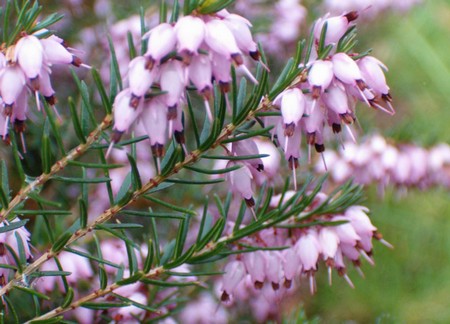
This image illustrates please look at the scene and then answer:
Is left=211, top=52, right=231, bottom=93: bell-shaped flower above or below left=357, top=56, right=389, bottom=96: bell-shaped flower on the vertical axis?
above

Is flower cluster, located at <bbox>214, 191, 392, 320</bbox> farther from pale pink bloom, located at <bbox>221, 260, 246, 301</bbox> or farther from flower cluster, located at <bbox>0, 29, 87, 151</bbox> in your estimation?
flower cluster, located at <bbox>0, 29, 87, 151</bbox>

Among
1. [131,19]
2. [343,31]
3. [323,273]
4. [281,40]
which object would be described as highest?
[343,31]

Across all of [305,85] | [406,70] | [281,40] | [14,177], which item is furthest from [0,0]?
[406,70]

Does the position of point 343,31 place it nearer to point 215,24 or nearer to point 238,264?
point 215,24

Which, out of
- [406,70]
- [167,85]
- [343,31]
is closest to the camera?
[167,85]

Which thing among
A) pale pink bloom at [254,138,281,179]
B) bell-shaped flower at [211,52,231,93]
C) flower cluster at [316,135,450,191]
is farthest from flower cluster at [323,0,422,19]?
bell-shaped flower at [211,52,231,93]

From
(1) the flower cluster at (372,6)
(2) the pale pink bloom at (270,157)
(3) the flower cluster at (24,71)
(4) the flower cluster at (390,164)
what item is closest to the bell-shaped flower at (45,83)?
(3) the flower cluster at (24,71)

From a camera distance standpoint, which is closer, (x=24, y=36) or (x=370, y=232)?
(x=24, y=36)

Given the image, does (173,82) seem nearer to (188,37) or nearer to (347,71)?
(188,37)
